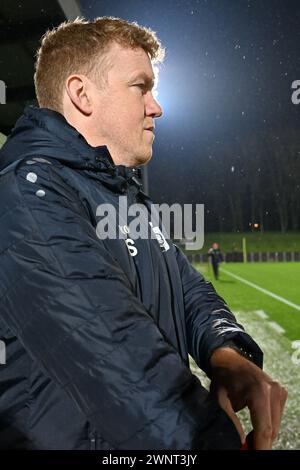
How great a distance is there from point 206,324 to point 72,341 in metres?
0.41

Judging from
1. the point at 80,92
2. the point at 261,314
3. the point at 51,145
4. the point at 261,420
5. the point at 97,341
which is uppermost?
the point at 80,92

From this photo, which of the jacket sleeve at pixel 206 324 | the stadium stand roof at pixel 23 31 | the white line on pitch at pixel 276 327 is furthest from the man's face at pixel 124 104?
the white line on pitch at pixel 276 327

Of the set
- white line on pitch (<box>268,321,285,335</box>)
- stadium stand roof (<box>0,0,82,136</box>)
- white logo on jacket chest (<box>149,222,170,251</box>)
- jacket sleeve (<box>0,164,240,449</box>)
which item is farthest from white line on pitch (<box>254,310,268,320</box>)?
jacket sleeve (<box>0,164,240,449</box>)

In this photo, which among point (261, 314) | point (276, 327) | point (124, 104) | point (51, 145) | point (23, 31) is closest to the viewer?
point (51, 145)

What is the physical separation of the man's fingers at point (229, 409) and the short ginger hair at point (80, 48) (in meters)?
0.61

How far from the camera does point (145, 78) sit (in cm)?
93

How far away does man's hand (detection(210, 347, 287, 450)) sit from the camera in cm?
63

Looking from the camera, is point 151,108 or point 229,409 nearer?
point 229,409

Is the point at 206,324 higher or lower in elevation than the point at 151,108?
lower

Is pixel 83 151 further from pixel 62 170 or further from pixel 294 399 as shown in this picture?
pixel 294 399

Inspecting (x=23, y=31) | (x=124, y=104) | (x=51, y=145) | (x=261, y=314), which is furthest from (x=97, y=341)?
(x=261, y=314)

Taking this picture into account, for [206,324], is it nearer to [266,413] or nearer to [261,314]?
[266,413]

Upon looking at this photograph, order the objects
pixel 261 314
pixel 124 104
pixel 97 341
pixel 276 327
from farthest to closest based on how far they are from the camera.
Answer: pixel 261 314, pixel 276 327, pixel 124 104, pixel 97 341

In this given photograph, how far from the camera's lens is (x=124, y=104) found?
36.2 inches
